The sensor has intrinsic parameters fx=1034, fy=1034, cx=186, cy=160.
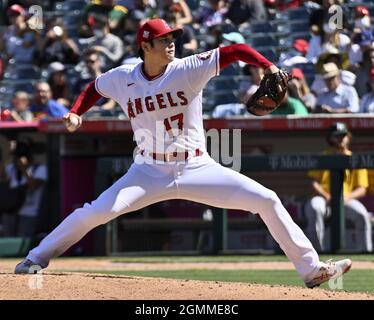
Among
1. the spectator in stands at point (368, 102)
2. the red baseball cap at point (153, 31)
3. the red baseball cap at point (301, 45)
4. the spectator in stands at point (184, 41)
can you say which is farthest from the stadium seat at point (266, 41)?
the red baseball cap at point (153, 31)

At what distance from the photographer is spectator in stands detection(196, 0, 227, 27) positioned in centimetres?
1397

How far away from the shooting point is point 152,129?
6816 mm

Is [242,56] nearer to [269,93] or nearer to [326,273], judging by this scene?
[269,93]

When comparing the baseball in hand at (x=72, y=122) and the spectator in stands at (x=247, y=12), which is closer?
the baseball in hand at (x=72, y=122)

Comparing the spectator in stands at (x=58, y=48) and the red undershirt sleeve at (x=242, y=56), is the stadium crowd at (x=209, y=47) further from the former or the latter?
the red undershirt sleeve at (x=242, y=56)

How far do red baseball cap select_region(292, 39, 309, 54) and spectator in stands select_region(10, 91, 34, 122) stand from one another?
11.4ft

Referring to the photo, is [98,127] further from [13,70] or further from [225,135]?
[13,70]

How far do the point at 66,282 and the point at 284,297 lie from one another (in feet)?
4.63

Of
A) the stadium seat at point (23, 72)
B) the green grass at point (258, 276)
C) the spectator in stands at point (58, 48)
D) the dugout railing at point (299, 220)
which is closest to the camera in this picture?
the green grass at point (258, 276)

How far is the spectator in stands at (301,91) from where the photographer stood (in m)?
11.9

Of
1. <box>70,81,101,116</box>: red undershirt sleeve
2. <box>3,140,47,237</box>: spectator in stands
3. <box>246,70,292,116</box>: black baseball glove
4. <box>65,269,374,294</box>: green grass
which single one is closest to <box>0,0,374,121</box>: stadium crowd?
<box>3,140,47,237</box>: spectator in stands

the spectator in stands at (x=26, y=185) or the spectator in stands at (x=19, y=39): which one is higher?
the spectator in stands at (x=19, y=39)

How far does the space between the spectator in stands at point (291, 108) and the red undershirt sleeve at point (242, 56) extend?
5235 millimetres

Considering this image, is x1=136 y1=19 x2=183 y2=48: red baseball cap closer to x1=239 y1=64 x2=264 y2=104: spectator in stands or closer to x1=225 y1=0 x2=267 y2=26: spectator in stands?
x1=239 y1=64 x2=264 y2=104: spectator in stands
